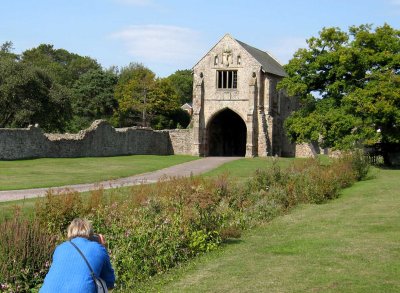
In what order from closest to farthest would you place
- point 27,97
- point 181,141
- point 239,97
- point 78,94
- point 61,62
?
point 27,97
point 239,97
point 181,141
point 78,94
point 61,62

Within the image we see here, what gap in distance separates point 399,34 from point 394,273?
A: 29.0 meters

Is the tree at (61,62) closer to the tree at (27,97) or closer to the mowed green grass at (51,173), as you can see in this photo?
the tree at (27,97)

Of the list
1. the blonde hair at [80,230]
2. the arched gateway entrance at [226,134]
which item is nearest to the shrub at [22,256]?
the blonde hair at [80,230]

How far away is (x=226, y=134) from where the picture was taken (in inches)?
2239

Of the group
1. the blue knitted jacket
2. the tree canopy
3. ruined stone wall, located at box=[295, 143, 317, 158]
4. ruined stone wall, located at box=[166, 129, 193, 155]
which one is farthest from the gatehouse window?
the blue knitted jacket

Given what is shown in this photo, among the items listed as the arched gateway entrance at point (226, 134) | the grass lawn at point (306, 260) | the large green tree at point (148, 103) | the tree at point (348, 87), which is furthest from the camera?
the large green tree at point (148, 103)

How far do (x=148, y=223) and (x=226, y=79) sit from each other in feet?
139

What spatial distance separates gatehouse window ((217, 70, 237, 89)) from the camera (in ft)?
171

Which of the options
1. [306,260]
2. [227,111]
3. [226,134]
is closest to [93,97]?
[226,134]

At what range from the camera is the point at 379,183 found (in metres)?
25.0

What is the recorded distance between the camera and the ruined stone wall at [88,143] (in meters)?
36.5

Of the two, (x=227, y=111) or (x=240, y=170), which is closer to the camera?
(x=240, y=170)

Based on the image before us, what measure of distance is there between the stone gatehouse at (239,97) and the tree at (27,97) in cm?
1217

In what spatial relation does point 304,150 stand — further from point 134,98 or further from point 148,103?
point 134,98
